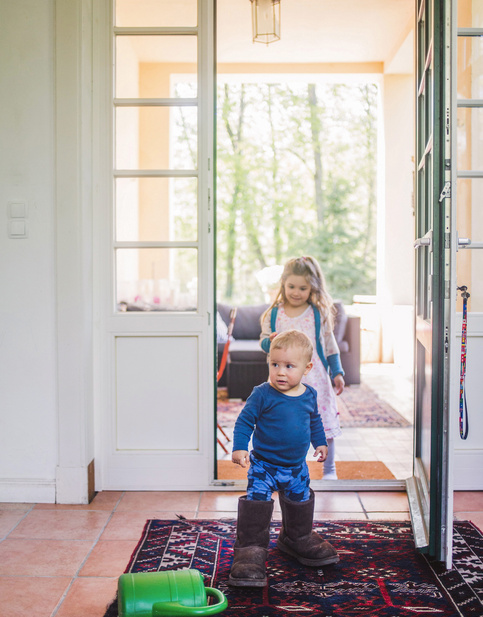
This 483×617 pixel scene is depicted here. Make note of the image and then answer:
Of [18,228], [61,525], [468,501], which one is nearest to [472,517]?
[468,501]

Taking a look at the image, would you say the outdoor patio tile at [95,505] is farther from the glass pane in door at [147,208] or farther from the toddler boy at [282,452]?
the glass pane in door at [147,208]

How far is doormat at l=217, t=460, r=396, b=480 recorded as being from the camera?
3.50 metres

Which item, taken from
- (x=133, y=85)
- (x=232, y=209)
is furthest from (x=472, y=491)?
(x=232, y=209)

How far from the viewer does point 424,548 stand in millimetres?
2391

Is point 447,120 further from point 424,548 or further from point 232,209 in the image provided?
point 232,209

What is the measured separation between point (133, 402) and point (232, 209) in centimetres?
774

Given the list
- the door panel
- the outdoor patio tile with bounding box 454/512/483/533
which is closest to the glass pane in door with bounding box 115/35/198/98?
the door panel

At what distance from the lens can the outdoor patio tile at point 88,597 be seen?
6.68 feet

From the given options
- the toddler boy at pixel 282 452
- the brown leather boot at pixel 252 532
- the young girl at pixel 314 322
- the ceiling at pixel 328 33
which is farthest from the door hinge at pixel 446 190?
the ceiling at pixel 328 33

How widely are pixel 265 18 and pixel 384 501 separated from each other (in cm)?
338

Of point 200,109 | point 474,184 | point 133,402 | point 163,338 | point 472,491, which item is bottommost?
point 472,491

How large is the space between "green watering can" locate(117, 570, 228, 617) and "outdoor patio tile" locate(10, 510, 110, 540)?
90cm

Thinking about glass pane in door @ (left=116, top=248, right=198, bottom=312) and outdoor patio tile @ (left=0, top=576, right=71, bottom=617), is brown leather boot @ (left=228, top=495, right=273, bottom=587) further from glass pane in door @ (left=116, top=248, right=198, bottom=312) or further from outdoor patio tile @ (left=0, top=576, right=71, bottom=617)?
glass pane in door @ (left=116, top=248, right=198, bottom=312)

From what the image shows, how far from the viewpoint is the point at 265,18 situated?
15.3 feet
